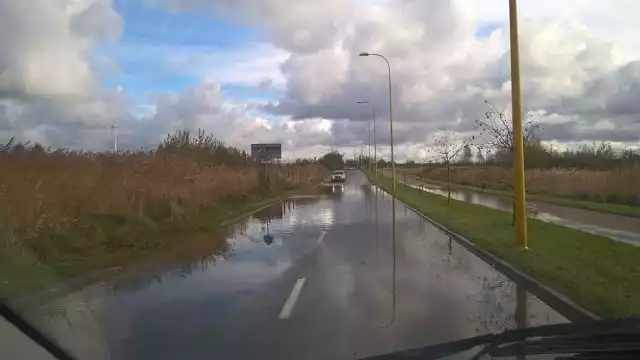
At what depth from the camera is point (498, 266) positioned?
40.4 feet

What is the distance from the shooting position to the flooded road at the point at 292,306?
664cm

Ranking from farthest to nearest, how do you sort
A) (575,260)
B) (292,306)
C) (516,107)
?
(516,107) < (575,260) < (292,306)

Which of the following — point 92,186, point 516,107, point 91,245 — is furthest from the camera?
point 92,186

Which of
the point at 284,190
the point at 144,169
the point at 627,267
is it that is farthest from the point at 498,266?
the point at 284,190

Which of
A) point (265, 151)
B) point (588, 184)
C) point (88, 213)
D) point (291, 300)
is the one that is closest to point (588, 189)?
point (588, 184)

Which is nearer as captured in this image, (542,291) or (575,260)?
(542,291)

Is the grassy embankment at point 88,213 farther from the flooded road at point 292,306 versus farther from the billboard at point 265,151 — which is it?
the billboard at point 265,151

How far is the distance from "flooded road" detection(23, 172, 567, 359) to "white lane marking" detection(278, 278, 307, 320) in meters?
0.04

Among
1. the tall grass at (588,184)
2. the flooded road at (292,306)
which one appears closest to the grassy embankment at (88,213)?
the flooded road at (292,306)

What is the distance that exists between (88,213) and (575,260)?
1247cm

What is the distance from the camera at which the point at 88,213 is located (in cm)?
1673

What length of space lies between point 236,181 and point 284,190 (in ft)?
49.2

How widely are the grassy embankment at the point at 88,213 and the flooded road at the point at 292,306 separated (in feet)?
5.02

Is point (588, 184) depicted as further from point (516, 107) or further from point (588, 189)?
point (516, 107)
